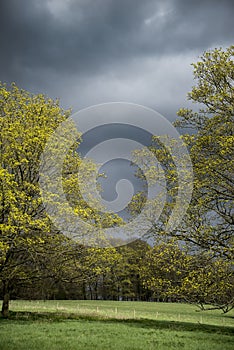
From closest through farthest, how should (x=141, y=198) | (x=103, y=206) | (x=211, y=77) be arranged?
(x=211, y=77) → (x=141, y=198) → (x=103, y=206)

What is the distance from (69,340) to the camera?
16219 mm

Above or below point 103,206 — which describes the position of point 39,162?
above

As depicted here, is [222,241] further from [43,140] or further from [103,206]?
[43,140]

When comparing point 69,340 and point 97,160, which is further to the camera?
point 97,160

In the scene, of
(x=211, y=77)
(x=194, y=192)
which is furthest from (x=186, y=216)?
(x=211, y=77)

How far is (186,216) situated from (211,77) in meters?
6.68

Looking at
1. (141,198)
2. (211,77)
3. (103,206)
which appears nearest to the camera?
(211,77)

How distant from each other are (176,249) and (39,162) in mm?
8699

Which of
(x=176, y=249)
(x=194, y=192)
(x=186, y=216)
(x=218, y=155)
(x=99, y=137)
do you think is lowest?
(x=176, y=249)

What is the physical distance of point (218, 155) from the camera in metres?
16.2

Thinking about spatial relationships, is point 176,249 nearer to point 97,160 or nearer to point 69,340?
point 69,340

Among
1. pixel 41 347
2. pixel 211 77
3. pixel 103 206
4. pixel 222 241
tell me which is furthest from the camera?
pixel 103 206

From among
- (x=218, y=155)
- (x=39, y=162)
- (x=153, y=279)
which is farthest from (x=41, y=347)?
(x=218, y=155)

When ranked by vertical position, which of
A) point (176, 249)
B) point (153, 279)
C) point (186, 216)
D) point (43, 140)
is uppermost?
point (43, 140)
